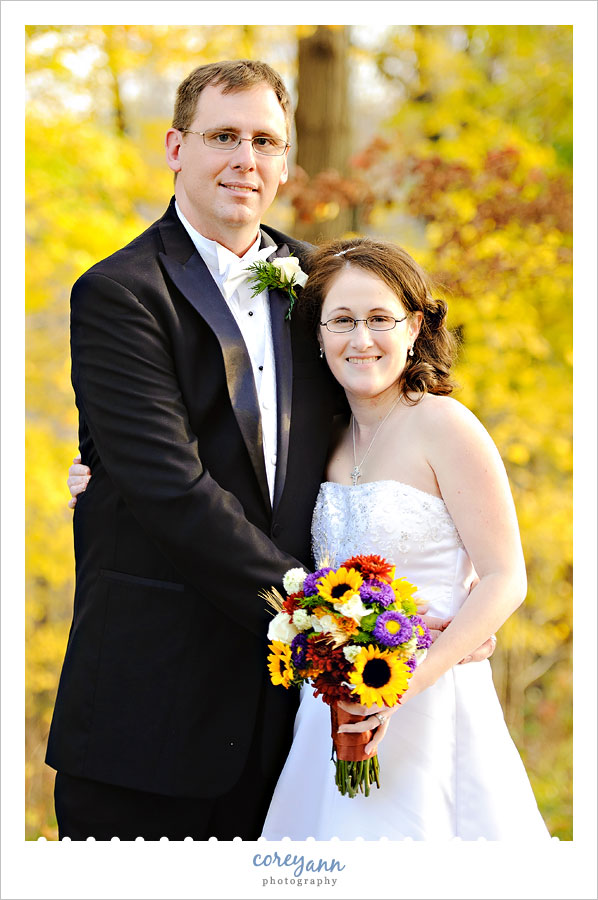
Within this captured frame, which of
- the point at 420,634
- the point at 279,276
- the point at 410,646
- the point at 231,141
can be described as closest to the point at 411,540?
the point at 420,634

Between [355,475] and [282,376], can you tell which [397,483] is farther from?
[282,376]

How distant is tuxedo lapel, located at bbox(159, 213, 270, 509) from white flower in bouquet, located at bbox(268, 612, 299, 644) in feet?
1.69

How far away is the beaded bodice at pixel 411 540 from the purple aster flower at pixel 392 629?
483 millimetres

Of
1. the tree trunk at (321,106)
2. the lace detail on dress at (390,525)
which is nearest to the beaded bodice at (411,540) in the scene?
the lace detail on dress at (390,525)

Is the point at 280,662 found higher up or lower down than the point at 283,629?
lower down

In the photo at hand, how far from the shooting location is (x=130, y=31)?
251 inches

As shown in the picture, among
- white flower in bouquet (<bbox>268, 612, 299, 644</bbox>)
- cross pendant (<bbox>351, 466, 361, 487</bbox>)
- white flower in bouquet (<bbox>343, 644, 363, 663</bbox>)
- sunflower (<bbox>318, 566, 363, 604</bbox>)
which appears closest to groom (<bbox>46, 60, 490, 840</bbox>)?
cross pendant (<bbox>351, 466, 361, 487</bbox>)

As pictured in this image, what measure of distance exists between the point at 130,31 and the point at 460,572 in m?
4.85

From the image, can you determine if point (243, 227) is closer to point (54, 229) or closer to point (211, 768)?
point (211, 768)

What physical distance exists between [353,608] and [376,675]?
203 mm

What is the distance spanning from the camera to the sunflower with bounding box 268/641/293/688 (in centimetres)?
280

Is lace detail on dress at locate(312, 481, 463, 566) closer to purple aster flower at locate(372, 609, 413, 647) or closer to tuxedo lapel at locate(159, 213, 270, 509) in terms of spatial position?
tuxedo lapel at locate(159, 213, 270, 509)

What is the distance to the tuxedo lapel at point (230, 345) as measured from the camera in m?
3.16

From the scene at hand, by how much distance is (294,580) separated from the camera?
2850mm
